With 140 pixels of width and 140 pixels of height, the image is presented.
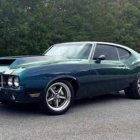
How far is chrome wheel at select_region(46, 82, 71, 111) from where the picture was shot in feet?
22.6

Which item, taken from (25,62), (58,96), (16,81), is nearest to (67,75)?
(58,96)

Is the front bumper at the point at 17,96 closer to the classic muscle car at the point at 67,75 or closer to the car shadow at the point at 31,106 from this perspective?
the classic muscle car at the point at 67,75

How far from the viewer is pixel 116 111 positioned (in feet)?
23.9

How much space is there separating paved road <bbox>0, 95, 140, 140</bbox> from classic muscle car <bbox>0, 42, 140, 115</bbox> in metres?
0.32

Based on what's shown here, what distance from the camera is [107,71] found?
7.85 meters

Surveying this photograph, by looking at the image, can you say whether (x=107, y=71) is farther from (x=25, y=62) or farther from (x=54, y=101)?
(x=25, y=62)

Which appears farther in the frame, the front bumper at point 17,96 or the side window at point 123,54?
the side window at point 123,54

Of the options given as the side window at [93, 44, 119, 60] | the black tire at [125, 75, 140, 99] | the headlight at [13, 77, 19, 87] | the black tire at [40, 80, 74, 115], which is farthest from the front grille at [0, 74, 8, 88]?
the black tire at [125, 75, 140, 99]

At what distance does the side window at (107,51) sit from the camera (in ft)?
26.0

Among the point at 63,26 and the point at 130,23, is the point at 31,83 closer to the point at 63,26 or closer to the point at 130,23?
the point at 63,26

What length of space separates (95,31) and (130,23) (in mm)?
4052

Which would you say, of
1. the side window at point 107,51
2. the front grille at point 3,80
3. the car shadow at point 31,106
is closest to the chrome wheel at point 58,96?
the car shadow at point 31,106

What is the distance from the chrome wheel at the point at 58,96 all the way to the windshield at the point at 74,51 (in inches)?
34.5

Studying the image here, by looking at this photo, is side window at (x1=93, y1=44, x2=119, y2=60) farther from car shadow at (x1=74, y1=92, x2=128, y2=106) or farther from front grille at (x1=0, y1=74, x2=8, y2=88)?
front grille at (x1=0, y1=74, x2=8, y2=88)
